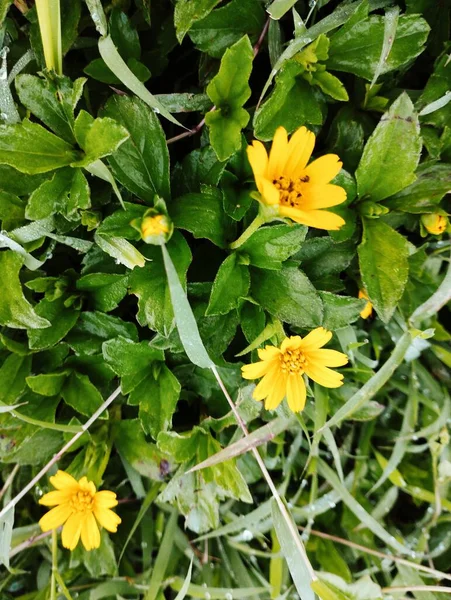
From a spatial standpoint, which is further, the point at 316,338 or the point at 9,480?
the point at 9,480

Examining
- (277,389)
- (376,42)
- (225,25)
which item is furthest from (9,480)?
(376,42)

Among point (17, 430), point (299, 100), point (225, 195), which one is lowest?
point (17, 430)

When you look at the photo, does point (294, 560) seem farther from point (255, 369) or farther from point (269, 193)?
point (269, 193)

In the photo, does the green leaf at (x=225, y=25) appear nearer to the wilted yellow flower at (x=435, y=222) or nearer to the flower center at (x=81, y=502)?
the wilted yellow flower at (x=435, y=222)

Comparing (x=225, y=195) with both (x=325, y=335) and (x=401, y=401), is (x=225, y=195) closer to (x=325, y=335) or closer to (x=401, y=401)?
(x=325, y=335)

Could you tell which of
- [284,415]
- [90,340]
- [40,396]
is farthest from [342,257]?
[40,396]

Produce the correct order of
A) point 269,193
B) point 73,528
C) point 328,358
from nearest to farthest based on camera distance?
1. point 269,193
2. point 328,358
3. point 73,528
